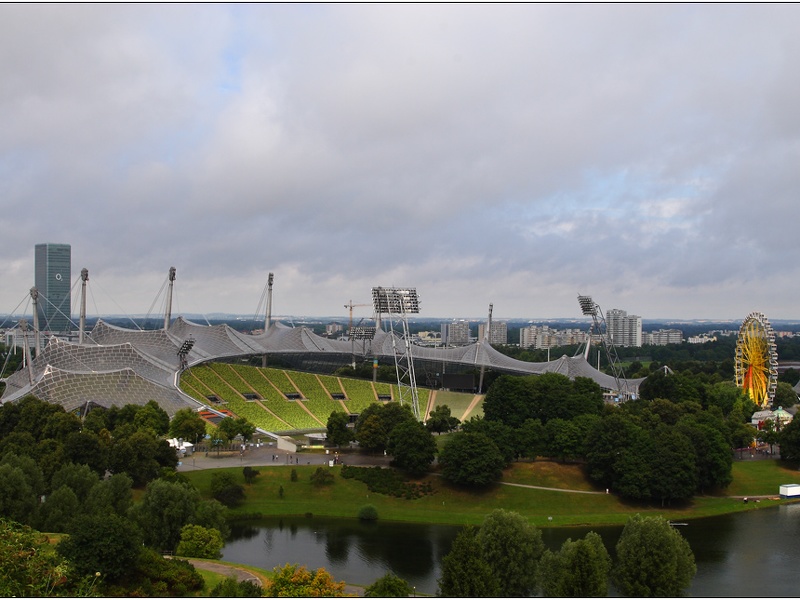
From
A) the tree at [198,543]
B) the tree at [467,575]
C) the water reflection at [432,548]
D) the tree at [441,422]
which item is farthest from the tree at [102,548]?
the tree at [441,422]

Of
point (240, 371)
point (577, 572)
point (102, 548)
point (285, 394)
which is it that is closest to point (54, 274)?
point (240, 371)

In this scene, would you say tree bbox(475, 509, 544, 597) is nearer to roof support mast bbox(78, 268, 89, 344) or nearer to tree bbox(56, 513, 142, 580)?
tree bbox(56, 513, 142, 580)

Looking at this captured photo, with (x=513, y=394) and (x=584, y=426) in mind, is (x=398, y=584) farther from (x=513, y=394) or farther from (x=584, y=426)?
(x=513, y=394)

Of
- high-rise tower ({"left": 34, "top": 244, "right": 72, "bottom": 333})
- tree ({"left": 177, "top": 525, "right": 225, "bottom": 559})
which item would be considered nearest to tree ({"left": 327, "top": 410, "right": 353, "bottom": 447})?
tree ({"left": 177, "top": 525, "right": 225, "bottom": 559})

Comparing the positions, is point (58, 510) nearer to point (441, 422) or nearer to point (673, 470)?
point (441, 422)

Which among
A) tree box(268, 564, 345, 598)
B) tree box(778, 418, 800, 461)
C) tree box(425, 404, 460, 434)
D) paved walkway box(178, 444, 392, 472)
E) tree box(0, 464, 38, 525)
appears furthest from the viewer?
tree box(425, 404, 460, 434)

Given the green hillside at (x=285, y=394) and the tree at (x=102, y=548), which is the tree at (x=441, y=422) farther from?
the tree at (x=102, y=548)
